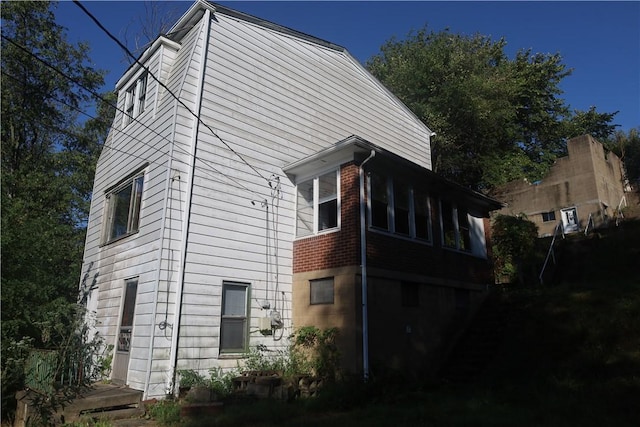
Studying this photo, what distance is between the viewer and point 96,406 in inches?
282

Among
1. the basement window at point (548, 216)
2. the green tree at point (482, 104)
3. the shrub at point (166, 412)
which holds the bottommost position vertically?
the shrub at point (166, 412)

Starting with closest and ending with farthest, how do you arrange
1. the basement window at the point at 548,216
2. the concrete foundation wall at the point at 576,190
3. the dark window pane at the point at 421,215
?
the dark window pane at the point at 421,215, the concrete foundation wall at the point at 576,190, the basement window at the point at 548,216

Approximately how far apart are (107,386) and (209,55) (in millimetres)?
7906

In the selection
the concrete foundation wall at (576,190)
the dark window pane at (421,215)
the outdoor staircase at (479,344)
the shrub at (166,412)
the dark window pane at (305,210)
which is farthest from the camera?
the concrete foundation wall at (576,190)

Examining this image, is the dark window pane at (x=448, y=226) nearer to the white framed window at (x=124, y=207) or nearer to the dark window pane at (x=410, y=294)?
the dark window pane at (x=410, y=294)

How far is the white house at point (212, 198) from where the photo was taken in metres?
8.85

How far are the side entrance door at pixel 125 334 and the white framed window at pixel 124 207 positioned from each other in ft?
4.53

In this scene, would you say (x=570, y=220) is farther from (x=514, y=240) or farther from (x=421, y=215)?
(x=421, y=215)

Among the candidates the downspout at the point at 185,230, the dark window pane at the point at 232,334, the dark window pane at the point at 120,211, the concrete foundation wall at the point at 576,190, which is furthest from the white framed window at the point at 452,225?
the concrete foundation wall at the point at 576,190

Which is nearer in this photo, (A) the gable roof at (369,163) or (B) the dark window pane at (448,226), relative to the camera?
(A) the gable roof at (369,163)

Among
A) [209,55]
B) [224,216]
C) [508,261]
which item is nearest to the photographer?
[224,216]

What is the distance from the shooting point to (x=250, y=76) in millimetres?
11602

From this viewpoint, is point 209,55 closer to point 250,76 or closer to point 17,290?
point 250,76

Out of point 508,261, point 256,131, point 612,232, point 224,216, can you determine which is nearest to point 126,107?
point 256,131
